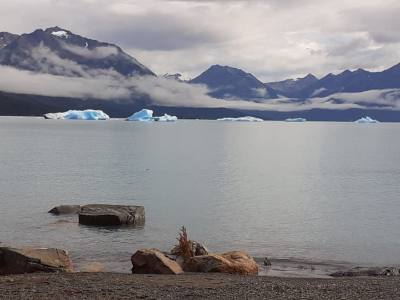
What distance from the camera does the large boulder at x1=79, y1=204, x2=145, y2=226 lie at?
3456cm

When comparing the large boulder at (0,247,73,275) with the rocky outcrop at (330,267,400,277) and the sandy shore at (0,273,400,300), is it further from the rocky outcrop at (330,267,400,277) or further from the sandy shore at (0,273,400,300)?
the rocky outcrop at (330,267,400,277)

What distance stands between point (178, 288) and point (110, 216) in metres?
18.3

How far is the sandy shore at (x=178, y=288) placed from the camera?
15555 mm

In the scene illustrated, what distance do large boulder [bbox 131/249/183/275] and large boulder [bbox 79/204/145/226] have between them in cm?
1220

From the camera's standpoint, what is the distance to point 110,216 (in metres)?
34.4

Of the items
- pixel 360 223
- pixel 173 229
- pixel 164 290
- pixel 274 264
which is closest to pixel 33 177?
pixel 173 229

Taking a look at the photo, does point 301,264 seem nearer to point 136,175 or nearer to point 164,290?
point 164,290

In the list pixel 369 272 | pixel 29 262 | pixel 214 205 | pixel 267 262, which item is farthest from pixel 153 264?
pixel 214 205

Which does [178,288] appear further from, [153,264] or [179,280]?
[153,264]

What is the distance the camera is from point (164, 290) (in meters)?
16.4

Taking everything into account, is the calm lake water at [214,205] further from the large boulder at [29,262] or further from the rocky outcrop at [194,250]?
the large boulder at [29,262]

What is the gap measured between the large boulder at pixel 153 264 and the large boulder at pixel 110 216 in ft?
40.0

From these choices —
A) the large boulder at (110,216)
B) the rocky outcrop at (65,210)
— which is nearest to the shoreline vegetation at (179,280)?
the large boulder at (110,216)

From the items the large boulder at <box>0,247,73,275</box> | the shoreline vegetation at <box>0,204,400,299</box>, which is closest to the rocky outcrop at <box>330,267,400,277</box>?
the shoreline vegetation at <box>0,204,400,299</box>
